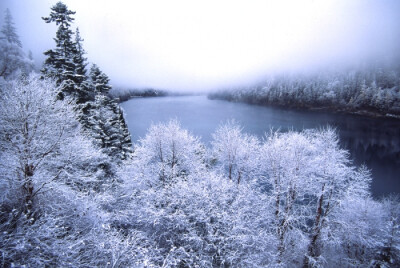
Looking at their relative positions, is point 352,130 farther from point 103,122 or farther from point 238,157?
point 103,122

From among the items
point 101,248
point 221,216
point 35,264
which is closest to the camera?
point 35,264

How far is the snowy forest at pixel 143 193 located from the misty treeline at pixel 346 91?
2717 inches

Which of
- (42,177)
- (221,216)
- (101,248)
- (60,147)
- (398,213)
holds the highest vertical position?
(60,147)

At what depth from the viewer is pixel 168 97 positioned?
468ft

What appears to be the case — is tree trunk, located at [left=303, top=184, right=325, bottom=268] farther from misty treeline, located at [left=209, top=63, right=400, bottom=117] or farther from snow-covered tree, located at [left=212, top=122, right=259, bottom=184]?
misty treeline, located at [left=209, top=63, right=400, bottom=117]

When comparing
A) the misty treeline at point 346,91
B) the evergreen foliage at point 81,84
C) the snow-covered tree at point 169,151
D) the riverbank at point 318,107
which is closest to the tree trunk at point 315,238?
the snow-covered tree at point 169,151

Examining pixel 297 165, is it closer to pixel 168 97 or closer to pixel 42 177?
pixel 42 177

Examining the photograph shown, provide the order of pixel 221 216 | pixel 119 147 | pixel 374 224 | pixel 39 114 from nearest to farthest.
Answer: pixel 39 114 < pixel 221 216 < pixel 374 224 < pixel 119 147

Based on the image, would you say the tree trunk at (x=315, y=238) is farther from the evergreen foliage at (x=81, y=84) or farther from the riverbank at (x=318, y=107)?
the riverbank at (x=318, y=107)

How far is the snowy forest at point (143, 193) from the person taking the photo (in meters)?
7.95

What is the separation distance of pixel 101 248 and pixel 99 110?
1564cm

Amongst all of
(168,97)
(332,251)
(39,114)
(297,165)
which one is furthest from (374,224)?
(168,97)

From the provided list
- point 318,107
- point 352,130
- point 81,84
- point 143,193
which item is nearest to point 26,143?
point 143,193

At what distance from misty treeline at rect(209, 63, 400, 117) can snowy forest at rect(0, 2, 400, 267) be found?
69.0 m
